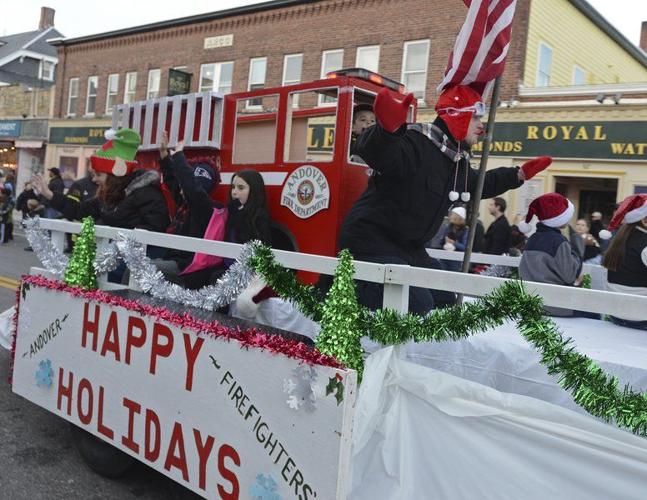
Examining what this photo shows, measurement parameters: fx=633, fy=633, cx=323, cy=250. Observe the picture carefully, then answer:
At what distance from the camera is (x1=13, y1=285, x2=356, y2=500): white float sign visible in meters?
2.22

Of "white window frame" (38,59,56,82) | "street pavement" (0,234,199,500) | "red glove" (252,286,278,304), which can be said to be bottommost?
"street pavement" (0,234,199,500)

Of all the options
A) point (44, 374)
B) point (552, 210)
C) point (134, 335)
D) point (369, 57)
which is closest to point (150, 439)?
point (134, 335)

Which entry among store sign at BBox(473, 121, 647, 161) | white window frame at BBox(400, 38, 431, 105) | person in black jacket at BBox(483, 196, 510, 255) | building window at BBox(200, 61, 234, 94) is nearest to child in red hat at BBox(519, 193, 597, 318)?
person in black jacket at BBox(483, 196, 510, 255)

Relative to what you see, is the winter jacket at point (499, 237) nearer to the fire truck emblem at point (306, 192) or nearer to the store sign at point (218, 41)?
the fire truck emblem at point (306, 192)

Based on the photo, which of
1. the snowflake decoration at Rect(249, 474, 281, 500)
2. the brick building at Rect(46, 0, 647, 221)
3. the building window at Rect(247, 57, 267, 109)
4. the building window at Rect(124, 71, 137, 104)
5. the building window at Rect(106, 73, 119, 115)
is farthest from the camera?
the building window at Rect(106, 73, 119, 115)

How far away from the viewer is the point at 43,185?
4684 mm

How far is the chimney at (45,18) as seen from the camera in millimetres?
37459

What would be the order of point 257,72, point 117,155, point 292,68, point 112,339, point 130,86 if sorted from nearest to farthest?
point 112,339 → point 117,155 → point 292,68 → point 257,72 → point 130,86

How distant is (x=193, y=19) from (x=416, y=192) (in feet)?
67.8

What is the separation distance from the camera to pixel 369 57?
57.1 feet

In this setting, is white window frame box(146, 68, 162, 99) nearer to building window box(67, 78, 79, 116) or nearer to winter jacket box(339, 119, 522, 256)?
building window box(67, 78, 79, 116)

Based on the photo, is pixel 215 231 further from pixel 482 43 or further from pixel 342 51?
pixel 342 51

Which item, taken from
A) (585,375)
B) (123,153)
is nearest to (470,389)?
(585,375)

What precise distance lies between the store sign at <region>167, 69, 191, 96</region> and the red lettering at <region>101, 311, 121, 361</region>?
19042 mm
